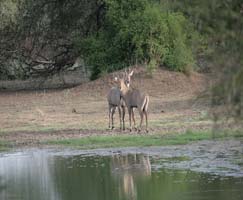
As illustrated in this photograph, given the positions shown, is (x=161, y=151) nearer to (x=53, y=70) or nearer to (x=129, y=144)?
(x=129, y=144)

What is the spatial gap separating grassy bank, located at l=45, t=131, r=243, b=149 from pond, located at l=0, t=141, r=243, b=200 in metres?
0.62

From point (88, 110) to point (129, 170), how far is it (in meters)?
12.7

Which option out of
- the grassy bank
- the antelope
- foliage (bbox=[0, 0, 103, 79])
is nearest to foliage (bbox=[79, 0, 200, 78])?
foliage (bbox=[0, 0, 103, 79])

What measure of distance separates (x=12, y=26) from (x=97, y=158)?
21.7 meters

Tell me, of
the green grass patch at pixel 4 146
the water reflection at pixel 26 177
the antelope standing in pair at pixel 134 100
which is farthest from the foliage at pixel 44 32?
the water reflection at pixel 26 177

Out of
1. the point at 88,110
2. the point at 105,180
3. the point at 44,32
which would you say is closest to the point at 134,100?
the point at 88,110

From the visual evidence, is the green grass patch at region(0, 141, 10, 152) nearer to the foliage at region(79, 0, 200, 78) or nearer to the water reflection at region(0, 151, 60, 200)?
the water reflection at region(0, 151, 60, 200)

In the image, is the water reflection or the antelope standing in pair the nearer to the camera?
the water reflection

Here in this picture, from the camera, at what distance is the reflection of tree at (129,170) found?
15.3 metres

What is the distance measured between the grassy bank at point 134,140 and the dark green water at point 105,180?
1441mm

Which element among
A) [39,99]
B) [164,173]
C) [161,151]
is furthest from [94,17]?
[164,173]

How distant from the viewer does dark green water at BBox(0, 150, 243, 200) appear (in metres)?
14.9

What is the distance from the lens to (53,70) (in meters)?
42.3

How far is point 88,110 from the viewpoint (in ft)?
98.7
